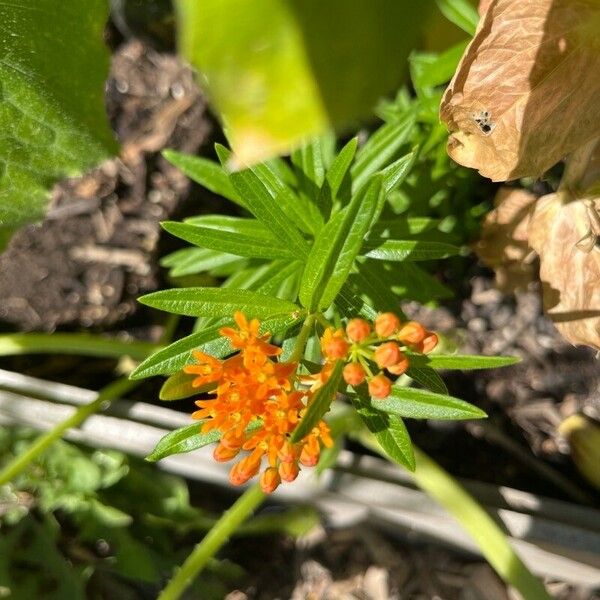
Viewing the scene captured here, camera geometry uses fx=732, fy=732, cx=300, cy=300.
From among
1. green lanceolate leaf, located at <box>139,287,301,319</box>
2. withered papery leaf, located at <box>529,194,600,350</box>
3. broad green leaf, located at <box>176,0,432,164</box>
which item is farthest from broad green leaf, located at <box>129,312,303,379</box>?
broad green leaf, located at <box>176,0,432,164</box>

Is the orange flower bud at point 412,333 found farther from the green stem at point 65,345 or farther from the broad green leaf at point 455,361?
the green stem at point 65,345

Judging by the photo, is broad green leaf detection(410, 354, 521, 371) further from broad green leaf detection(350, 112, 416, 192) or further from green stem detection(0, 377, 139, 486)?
green stem detection(0, 377, 139, 486)

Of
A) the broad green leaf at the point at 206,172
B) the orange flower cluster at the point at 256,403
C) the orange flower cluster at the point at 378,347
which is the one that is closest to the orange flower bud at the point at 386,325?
the orange flower cluster at the point at 378,347

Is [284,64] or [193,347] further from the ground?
[284,64]

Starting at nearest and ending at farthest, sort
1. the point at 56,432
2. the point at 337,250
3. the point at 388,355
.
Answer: the point at 388,355 < the point at 337,250 < the point at 56,432

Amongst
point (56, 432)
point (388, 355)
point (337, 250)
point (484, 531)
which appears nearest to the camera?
point (388, 355)

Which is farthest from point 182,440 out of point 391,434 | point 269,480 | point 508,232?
point 508,232

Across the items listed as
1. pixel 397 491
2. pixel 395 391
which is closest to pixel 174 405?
pixel 397 491

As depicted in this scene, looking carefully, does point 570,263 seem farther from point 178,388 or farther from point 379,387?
point 178,388
